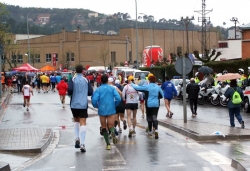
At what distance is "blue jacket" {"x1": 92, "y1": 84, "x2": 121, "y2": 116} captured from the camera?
44.5 ft

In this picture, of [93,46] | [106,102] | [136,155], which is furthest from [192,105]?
[93,46]

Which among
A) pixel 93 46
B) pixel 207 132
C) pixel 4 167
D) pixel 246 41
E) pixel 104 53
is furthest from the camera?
pixel 93 46

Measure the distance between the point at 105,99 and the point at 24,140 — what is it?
3.27m

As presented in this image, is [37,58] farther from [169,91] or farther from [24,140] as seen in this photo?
[24,140]

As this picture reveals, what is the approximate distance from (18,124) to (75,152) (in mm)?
8978

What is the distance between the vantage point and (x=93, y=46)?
3971 inches

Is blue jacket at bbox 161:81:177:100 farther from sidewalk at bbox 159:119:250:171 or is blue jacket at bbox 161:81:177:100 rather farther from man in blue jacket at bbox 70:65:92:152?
man in blue jacket at bbox 70:65:92:152

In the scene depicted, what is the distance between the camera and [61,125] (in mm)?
20906

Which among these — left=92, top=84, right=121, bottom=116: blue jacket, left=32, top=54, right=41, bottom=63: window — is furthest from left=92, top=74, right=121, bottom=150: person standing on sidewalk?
left=32, top=54, right=41, bottom=63: window

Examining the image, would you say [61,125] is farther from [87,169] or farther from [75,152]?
[87,169]

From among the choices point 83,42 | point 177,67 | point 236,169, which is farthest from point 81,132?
point 83,42

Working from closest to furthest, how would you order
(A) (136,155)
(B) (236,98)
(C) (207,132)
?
(A) (136,155), (C) (207,132), (B) (236,98)

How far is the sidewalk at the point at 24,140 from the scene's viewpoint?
13616 mm

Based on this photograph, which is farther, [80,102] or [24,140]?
[24,140]
